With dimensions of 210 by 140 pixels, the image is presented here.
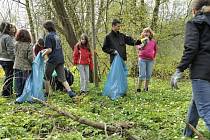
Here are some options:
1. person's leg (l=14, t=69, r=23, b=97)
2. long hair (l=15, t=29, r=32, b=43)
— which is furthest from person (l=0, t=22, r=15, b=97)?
long hair (l=15, t=29, r=32, b=43)

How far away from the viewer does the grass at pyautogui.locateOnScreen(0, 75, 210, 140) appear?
217 inches

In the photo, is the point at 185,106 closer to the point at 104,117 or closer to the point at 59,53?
the point at 104,117

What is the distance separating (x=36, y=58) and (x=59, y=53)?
0.66m

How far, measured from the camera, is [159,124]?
21.4ft

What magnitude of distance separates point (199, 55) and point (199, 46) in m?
0.11

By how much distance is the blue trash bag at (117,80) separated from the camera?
9.88 meters

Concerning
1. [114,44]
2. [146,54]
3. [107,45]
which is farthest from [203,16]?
[146,54]

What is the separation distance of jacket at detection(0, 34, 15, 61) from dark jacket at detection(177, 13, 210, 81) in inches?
211

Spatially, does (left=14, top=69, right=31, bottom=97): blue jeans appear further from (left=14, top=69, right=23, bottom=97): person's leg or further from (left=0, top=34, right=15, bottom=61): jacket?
(left=0, top=34, right=15, bottom=61): jacket

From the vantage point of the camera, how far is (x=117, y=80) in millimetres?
9938

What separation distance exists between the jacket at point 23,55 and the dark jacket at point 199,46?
15.5 ft

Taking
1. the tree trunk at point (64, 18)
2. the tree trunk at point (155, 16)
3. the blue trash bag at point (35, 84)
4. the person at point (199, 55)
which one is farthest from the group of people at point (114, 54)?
the tree trunk at point (155, 16)

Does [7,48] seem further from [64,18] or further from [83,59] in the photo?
[64,18]

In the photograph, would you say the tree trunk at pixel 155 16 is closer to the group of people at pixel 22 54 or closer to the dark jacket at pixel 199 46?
the group of people at pixel 22 54
